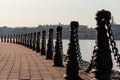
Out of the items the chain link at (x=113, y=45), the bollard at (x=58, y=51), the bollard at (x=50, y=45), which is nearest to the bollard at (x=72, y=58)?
the bollard at (x=58, y=51)

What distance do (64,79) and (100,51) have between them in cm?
373

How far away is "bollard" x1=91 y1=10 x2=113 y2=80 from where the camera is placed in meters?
6.13

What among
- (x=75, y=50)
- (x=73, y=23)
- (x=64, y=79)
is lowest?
(x=64, y=79)

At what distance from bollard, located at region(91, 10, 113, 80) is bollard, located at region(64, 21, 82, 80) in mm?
3489

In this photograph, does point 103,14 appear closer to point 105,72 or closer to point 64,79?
point 105,72

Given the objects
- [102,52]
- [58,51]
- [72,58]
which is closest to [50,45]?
[58,51]

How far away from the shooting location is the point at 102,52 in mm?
6184

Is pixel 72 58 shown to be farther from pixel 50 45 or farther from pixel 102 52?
pixel 50 45

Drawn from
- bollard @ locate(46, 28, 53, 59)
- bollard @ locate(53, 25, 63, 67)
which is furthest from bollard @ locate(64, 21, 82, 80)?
bollard @ locate(46, 28, 53, 59)

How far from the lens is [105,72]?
Result: 6184 mm

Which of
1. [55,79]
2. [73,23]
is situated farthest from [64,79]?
[73,23]

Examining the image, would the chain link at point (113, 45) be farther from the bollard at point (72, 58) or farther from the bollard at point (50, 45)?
the bollard at point (50, 45)

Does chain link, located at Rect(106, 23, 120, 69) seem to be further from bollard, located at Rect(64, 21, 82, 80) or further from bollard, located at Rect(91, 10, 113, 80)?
bollard, located at Rect(64, 21, 82, 80)

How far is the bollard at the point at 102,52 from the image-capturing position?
613 centimetres
